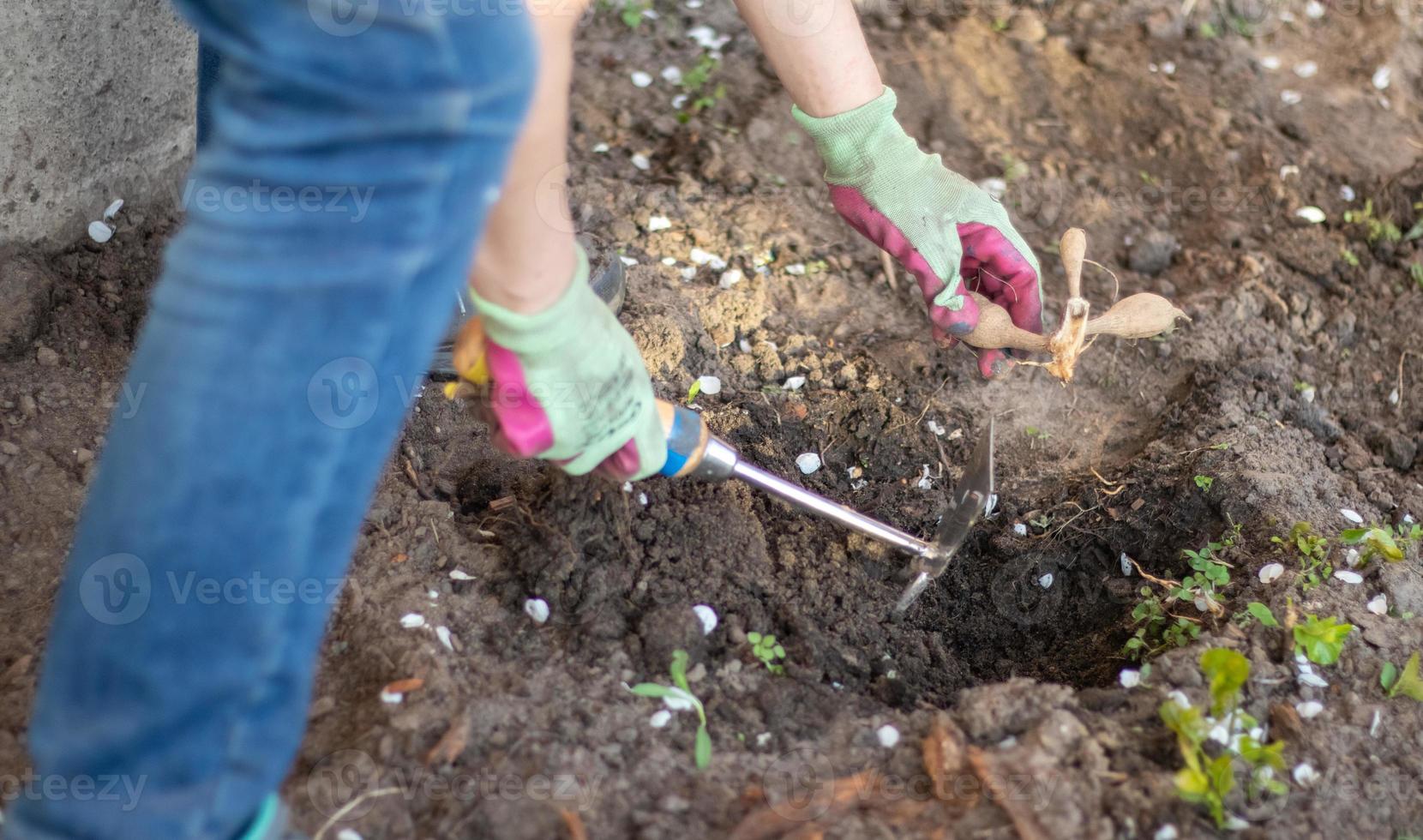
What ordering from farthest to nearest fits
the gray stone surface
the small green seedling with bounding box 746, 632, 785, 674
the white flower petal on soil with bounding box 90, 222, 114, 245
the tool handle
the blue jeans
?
the white flower petal on soil with bounding box 90, 222, 114, 245 → the gray stone surface → the small green seedling with bounding box 746, 632, 785, 674 → the tool handle → the blue jeans

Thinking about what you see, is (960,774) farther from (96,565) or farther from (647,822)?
(96,565)

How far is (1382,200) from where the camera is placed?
8.98ft

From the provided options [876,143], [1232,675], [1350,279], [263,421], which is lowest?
[1350,279]

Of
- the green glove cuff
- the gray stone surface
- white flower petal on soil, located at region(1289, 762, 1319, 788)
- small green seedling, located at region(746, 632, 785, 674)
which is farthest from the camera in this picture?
the gray stone surface

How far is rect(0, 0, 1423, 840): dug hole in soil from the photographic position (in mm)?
1443

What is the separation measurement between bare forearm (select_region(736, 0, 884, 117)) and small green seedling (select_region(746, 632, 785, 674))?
0.96m

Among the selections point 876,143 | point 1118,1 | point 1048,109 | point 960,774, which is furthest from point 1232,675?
point 1118,1

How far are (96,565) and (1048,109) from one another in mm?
2748

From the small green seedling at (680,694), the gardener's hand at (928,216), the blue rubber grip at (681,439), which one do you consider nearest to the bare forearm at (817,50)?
the gardener's hand at (928,216)

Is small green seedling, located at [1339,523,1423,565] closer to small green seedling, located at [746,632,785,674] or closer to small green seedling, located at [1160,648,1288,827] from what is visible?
small green seedling, located at [1160,648,1288,827]

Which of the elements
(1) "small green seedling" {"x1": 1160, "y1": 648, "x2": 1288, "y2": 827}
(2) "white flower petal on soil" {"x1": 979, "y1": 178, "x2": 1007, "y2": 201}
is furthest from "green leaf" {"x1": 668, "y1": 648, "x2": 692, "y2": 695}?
(2) "white flower petal on soil" {"x1": 979, "y1": 178, "x2": 1007, "y2": 201}

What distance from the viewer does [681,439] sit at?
62.7 inches

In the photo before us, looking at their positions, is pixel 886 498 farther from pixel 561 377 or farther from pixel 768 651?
pixel 561 377

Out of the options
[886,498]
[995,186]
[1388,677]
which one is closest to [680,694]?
[886,498]
